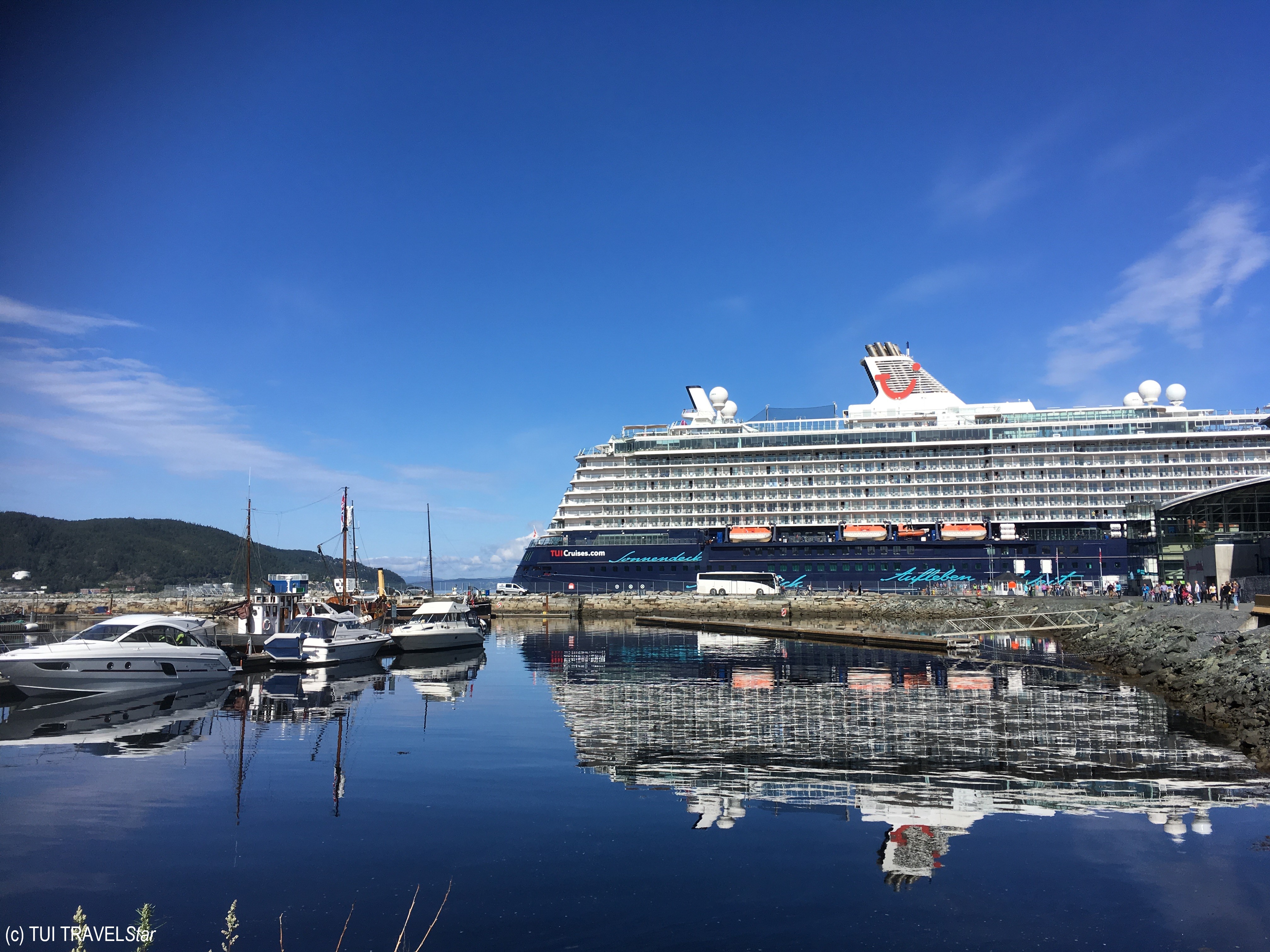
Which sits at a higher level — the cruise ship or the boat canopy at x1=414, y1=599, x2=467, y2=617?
the cruise ship

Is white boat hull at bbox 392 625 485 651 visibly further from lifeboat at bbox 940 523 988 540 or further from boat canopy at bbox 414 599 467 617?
lifeboat at bbox 940 523 988 540

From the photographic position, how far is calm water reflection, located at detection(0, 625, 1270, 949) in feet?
30.3

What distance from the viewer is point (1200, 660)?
28.3m

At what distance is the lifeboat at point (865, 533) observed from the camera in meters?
78.3

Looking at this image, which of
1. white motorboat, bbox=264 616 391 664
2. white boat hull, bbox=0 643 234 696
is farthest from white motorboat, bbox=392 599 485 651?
white boat hull, bbox=0 643 234 696

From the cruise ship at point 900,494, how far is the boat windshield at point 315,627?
4322 centimetres

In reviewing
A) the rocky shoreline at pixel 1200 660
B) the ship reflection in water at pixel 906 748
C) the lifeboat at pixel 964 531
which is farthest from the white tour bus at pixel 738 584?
the ship reflection in water at pixel 906 748

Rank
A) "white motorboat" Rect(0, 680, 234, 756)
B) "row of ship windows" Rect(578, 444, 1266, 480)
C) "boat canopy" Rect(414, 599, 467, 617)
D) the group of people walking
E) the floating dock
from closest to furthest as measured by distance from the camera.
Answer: "white motorboat" Rect(0, 680, 234, 756) < the floating dock < the group of people walking < "boat canopy" Rect(414, 599, 467, 617) < "row of ship windows" Rect(578, 444, 1266, 480)

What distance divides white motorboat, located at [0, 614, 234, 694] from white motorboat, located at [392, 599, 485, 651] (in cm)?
1371

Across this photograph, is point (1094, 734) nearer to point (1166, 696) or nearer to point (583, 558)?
point (1166, 696)

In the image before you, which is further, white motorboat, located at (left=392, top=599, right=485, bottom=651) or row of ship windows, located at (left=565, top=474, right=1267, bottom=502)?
row of ship windows, located at (left=565, top=474, right=1267, bottom=502)

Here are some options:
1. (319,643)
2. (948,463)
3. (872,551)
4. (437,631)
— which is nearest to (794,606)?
(872,551)

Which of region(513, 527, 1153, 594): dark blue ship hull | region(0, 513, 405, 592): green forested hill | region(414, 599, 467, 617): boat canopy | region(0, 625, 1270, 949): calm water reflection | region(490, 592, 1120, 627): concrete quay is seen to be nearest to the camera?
region(0, 625, 1270, 949): calm water reflection

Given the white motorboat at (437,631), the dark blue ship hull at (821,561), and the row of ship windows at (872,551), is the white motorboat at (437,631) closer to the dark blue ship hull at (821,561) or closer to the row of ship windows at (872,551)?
the dark blue ship hull at (821,561)
